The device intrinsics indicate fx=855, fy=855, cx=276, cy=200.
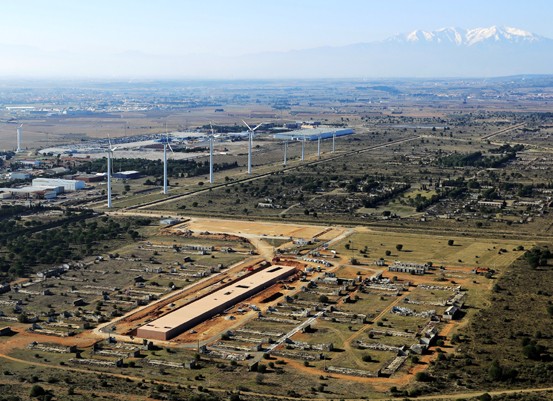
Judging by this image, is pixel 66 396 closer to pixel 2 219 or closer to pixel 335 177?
pixel 2 219

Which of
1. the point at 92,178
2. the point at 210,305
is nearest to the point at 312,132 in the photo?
the point at 92,178

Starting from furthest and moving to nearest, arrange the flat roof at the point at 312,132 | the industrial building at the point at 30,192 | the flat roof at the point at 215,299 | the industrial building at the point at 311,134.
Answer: the flat roof at the point at 312,132, the industrial building at the point at 311,134, the industrial building at the point at 30,192, the flat roof at the point at 215,299

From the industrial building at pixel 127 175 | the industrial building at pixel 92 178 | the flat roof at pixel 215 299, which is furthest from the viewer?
the industrial building at pixel 127 175

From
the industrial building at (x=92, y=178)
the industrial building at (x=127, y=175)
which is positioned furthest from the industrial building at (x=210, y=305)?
the industrial building at (x=127, y=175)

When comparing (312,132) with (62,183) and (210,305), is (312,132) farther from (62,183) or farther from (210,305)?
(210,305)

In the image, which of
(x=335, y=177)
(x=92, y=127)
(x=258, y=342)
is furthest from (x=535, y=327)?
(x=92, y=127)

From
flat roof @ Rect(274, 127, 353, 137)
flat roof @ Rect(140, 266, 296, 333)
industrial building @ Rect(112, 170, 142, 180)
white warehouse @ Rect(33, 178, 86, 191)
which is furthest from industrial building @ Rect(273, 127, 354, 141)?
flat roof @ Rect(140, 266, 296, 333)

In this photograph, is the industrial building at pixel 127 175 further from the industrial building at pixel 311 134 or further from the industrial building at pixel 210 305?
the industrial building at pixel 311 134

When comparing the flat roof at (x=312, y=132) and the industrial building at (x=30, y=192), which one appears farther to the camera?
the flat roof at (x=312, y=132)
